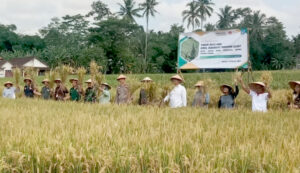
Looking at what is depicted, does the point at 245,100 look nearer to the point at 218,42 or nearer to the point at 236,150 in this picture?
the point at 218,42

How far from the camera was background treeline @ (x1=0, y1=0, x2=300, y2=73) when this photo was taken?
117 ft

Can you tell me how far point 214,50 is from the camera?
8141 millimetres

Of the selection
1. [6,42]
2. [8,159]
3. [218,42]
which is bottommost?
[8,159]

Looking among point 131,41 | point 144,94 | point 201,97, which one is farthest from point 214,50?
point 131,41

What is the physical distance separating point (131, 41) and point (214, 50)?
34.9 meters

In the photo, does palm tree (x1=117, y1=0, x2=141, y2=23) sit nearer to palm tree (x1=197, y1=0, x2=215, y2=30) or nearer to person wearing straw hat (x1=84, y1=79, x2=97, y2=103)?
palm tree (x1=197, y1=0, x2=215, y2=30)

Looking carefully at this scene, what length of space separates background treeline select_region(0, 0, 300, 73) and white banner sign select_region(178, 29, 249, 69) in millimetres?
24372

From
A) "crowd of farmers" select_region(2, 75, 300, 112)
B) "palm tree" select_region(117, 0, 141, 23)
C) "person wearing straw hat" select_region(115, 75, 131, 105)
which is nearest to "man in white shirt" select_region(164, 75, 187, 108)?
"crowd of farmers" select_region(2, 75, 300, 112)

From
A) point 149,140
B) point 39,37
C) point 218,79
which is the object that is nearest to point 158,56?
point 218,79

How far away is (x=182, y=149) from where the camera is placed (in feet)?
7.77

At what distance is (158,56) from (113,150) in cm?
3897

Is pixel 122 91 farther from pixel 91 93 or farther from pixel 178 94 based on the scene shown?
pixel 178 94

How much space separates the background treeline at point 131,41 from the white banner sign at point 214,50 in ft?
80.0

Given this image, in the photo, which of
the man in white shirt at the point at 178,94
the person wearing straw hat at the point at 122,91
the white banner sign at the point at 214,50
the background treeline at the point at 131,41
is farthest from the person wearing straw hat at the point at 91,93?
the background treeline at the point at 131,41
